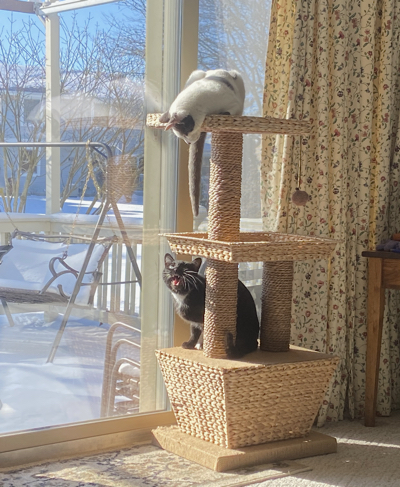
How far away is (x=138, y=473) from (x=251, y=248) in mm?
850

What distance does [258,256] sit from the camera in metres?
2.30

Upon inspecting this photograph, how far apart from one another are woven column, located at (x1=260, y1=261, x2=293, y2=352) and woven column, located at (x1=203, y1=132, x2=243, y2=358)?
0.20 meters

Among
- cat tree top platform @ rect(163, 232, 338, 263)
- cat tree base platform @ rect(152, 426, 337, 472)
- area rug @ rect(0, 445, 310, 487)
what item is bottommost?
area rug @ rect(0, 445, 310, 487)

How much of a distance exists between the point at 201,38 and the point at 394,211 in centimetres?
117

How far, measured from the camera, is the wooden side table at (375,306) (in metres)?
2.82

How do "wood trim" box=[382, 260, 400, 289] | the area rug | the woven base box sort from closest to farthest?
the area rug < the woven base box < "wood trim" box=[382, 260, 400, 289]

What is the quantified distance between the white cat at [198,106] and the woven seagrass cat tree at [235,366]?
59 mm

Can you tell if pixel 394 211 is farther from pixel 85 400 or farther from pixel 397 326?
pixel 85 400

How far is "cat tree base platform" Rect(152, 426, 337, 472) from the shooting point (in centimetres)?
233

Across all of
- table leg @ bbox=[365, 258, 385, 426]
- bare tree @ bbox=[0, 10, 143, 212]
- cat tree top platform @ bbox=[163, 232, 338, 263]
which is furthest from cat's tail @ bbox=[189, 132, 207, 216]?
table leg @ bbox=[365, 258, 385, 426]

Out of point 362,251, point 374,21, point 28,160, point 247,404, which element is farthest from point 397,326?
point 28,160

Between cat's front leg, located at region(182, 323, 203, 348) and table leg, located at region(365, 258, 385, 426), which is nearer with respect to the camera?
cat's front leg, located at region(182, 323, 203, 348)

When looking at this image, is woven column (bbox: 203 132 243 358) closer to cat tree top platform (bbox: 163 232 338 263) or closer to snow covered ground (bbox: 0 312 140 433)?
cat tree top platform (bbox: 163 232 338 263)

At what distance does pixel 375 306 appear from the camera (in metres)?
2.87
